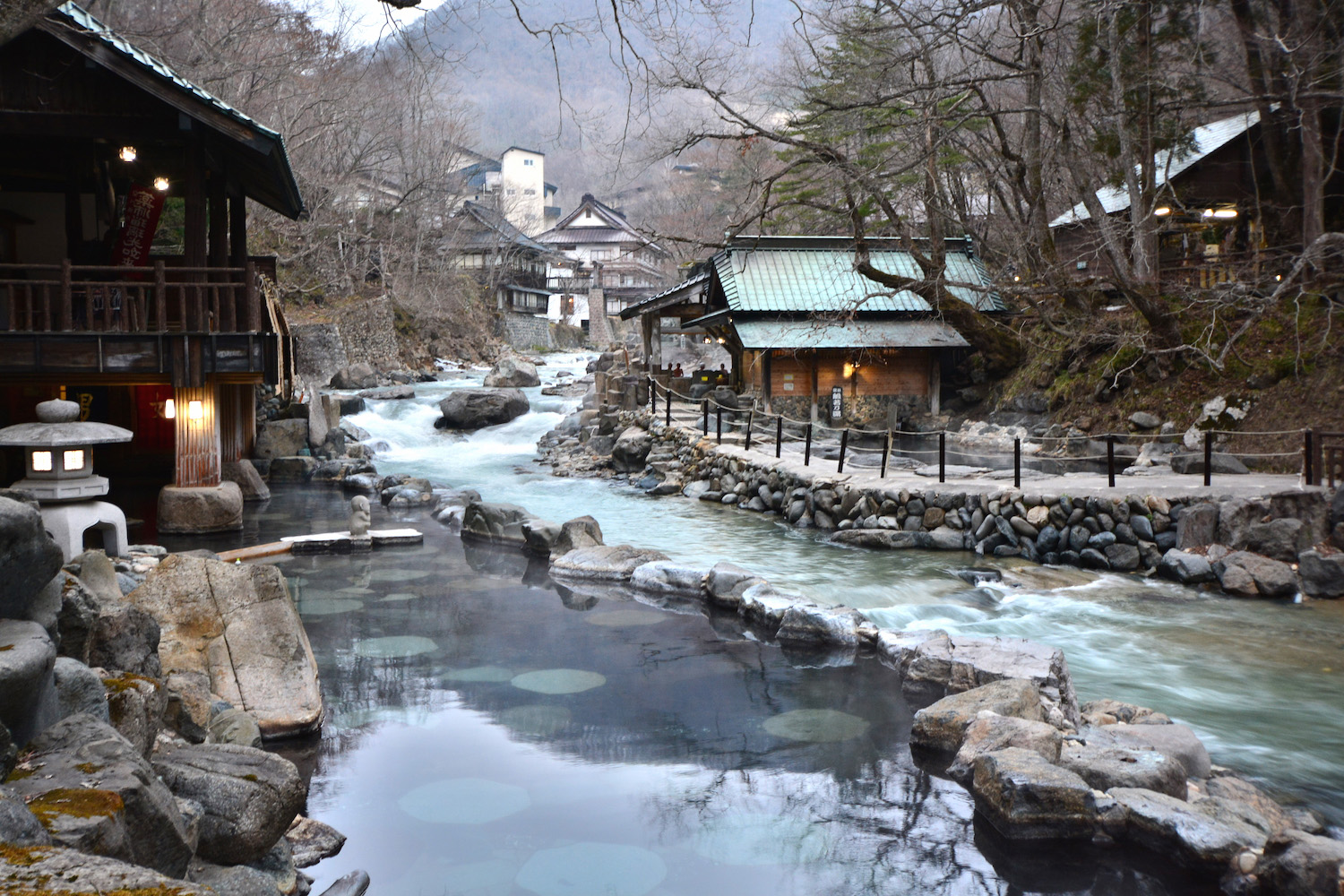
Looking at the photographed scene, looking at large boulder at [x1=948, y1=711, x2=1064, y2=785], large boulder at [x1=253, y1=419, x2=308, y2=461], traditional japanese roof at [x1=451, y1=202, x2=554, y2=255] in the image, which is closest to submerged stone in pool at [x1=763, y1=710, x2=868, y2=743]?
large boulder at [x1=948, y1=711, x2=1064, y2=785]

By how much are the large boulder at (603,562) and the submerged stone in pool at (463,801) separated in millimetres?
5301

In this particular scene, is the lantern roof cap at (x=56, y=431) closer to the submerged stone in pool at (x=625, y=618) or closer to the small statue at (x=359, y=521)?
the small statue at (x=359, y=521)

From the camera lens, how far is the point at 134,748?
3760mm

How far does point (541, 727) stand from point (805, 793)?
6.73 feet

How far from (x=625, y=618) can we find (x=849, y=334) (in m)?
14.4

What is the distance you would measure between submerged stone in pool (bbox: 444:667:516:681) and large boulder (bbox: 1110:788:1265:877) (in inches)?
187

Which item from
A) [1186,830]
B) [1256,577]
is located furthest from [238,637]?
[1256,577]

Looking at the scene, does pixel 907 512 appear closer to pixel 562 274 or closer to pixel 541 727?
pixel 541 727

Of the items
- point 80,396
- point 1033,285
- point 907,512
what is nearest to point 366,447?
point 80,396

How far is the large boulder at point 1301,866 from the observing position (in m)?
4.09

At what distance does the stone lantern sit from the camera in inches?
357

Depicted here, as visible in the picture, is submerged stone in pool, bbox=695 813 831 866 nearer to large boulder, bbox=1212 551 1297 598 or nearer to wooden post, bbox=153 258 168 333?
large boulder, bbox=1212 551 1297 598

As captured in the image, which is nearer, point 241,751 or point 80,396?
point 241,751

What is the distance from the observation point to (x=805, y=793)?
5.63m
